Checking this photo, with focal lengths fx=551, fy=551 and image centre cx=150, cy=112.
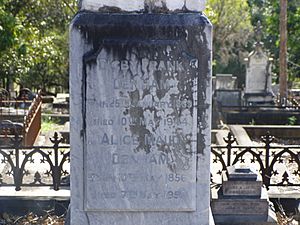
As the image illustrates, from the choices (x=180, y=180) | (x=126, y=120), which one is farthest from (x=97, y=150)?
(x=180, y=180)

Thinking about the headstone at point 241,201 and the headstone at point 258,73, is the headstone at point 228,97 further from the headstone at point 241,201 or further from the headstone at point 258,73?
the headstone at point 241,201

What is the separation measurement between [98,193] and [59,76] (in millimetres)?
32461

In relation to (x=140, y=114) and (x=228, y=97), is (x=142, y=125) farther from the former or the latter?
(x=228, y=97)

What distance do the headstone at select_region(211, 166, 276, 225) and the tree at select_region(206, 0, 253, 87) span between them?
23.7 meters

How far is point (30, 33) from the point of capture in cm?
2052

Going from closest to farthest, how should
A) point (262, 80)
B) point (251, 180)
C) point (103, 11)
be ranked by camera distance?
point (103, 11) → point (251, 180) → point (262, 80)

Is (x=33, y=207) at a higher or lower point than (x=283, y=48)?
lower

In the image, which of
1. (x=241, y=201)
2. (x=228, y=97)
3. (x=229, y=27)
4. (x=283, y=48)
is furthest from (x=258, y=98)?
(x=241, y=201)

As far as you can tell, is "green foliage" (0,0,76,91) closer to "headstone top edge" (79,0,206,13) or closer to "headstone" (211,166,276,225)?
"headstone" (211,166,276,225)

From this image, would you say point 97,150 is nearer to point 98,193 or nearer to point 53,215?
point 98,193

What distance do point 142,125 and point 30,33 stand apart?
16.7 metres

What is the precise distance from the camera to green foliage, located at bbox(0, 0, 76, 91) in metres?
15.6

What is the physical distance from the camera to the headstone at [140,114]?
4.54 m

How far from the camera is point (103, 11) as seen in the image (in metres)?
4.57
